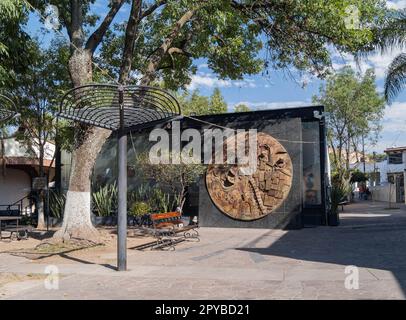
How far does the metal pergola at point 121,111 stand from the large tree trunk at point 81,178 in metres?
3.77

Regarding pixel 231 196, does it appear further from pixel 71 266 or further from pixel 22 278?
pixel 22 278

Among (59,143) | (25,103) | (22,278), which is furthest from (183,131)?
(22,278)

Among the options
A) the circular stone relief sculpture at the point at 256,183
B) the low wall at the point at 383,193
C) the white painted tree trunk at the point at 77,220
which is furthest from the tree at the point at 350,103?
the white painted tree trunk at the point at 77,220

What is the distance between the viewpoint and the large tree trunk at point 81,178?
522 inches

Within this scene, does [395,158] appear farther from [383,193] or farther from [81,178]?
[81,178]

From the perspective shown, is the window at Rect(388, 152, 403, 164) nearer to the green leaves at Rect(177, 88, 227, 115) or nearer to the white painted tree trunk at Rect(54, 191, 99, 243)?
the green leaves at Rect(177, 88, 227, 115)

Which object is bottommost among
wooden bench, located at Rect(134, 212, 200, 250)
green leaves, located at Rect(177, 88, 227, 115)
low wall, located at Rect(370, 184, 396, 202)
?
wooden bench, located at Rect(134, 212, 200, 250)

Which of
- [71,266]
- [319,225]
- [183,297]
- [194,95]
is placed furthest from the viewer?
[194,95]

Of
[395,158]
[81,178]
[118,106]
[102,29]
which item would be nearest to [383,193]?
[395,158]

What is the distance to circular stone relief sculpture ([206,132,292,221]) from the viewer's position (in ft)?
56.3

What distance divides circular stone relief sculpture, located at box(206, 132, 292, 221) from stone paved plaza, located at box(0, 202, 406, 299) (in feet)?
9.88

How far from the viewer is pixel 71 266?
10133 mm

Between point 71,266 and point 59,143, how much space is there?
1032 centimetres

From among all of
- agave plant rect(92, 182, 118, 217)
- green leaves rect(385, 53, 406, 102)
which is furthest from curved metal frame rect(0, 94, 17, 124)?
green leaves rect(385, 53, 406, 102)
